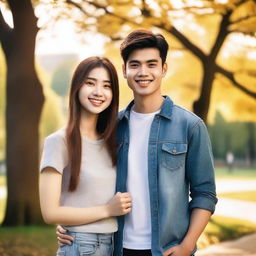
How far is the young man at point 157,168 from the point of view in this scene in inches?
124

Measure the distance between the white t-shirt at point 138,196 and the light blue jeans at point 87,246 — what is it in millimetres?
118

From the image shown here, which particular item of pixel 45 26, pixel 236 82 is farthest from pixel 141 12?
pixel 236 82

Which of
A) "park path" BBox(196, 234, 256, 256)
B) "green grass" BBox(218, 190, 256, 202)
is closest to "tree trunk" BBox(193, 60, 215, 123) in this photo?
"park path" BBox(196, 234, 256, 256)

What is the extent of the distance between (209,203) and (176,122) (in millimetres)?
505

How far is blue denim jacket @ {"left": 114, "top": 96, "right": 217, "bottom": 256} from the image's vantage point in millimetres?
3145

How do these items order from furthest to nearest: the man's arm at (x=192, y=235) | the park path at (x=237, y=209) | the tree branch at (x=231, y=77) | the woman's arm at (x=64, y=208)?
the park path at (x=237, y=209)
the tree branch at (x=231, y=77)
the man's arm at (x=192, y=235)
the woman's arm at (x=64, y=208)

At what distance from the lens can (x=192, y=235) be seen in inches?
126

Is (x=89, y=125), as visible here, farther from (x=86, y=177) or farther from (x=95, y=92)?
(x=86, y=177)

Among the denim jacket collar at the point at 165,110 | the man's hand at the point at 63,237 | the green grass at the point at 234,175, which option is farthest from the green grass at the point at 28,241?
the green grass at the point at 234,175

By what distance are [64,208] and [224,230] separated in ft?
26.8

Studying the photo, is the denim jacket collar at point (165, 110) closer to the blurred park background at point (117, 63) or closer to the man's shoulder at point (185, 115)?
the man's shoulder at point (185, 115)

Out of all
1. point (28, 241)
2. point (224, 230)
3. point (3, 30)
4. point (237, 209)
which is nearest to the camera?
point (28, 241)

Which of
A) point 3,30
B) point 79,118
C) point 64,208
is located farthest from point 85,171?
point 3,30

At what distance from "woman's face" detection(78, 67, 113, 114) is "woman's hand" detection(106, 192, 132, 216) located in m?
0.51
